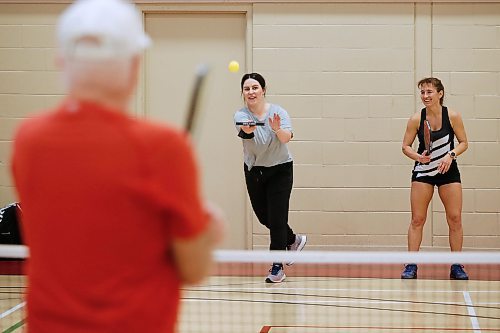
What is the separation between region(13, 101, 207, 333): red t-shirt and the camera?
5.68 ft

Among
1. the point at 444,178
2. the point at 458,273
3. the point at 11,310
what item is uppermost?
the point at 444,178

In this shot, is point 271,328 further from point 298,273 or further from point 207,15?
point 207,15

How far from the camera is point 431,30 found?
9.34m

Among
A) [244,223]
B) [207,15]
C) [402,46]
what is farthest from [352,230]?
[207,15]

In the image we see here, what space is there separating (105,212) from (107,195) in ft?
0.12

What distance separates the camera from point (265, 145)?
7543 mm

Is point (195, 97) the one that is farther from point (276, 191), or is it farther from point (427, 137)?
point (427, 137)

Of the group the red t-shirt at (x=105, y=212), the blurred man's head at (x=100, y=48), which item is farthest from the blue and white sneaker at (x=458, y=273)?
the blurred man's head at (x=100, y=48)

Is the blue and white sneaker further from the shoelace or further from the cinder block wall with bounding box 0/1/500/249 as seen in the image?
the shoelace

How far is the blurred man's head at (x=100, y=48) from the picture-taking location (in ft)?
5.78

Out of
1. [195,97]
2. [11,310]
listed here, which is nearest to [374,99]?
[11,310]

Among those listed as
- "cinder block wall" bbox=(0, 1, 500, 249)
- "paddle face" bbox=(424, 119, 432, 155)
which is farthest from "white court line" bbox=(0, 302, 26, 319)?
"paddle face" bbox=(424, 119, 432, 155)

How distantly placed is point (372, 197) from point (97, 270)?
7.83 m

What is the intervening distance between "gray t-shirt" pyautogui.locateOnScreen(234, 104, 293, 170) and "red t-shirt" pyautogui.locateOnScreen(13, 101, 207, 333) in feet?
18.7
